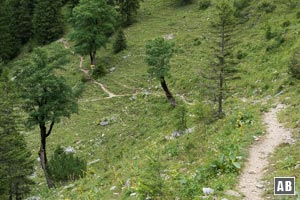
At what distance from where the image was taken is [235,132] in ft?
63.2

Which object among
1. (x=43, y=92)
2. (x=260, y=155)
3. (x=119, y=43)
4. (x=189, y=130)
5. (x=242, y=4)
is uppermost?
(x=242, y=4)

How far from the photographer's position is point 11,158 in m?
25.4

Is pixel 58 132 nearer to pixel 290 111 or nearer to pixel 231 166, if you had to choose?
pixel 290 111

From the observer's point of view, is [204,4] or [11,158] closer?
[11,158]

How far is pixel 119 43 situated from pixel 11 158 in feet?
112

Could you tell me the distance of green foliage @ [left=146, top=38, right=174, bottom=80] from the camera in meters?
35.1

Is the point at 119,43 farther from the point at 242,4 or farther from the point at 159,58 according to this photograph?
the point at 159,58

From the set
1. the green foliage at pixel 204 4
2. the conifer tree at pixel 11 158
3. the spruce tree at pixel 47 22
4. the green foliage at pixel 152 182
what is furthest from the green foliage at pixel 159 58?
the spruce tree at pixel 47 22

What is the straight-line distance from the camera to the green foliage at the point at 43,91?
2917 cm

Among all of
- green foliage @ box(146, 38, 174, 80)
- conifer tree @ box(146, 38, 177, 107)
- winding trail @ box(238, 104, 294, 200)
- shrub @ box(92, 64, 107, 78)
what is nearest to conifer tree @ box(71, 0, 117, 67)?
shrub @ box(92, 64, 107, 78)

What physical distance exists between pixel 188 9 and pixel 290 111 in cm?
4446

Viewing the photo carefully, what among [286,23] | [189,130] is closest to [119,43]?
[286,23]

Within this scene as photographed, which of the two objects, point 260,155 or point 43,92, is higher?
point 43,92

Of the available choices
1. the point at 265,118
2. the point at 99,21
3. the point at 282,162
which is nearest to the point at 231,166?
the point at 282,162
